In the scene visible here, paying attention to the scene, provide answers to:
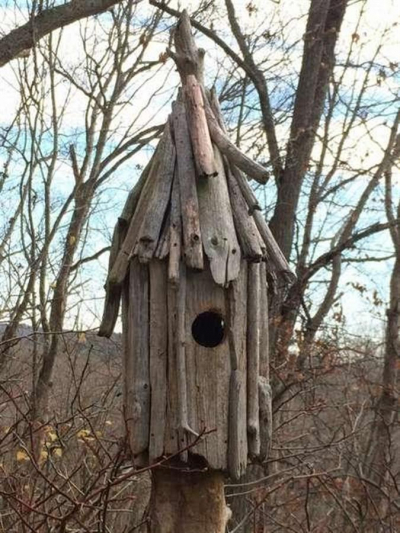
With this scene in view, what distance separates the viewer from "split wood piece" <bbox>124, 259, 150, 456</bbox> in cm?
293

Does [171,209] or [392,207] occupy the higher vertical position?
[392,207]

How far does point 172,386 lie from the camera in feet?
9.55

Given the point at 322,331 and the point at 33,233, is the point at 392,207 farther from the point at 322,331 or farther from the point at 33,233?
the point at 33,233

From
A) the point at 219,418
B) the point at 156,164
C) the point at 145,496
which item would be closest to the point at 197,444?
the point at 219,418

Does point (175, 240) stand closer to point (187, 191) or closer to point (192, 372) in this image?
point (187, 191)

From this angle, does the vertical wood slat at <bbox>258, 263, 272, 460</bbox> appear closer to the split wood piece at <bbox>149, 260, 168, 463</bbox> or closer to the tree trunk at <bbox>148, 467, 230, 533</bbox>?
the tree trunk at <bbox>148, 467, 230, 533</bbox>

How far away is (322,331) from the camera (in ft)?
31.3

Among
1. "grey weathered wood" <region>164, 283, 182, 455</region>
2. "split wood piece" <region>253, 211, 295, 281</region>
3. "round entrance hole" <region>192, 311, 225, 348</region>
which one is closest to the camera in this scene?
"grey weathered wood" <region>164, 283, 182, 455</region>

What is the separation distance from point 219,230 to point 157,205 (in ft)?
0.85

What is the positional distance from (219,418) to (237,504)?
3.38 meters

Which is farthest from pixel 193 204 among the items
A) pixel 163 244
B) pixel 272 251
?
pixel 272 251

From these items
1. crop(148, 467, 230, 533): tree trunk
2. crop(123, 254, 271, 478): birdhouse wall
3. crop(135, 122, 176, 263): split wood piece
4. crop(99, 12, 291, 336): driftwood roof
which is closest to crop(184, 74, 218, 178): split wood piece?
crop(99, 12, 291, 336): driftwood roof

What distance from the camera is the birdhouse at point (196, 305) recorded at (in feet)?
9.48

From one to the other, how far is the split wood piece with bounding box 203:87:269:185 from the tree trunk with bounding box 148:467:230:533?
1.14m
